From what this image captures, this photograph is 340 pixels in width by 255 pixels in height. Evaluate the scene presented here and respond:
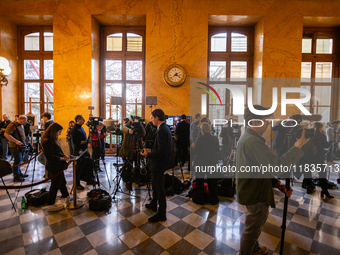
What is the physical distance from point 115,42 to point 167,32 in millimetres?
2466

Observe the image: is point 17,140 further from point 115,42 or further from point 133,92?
point 115,42

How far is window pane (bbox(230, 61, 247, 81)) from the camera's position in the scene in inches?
314

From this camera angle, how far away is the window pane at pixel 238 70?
7977mm

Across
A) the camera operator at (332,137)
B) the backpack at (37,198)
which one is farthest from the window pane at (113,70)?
the camera operator at (332,137)

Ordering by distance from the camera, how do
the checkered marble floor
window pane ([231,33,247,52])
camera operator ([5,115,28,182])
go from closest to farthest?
the checkered marble floor < camera operator ([5,115,28,182]) < window pane ([231,33,247,52])

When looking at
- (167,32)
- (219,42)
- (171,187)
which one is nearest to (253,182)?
(171,187)

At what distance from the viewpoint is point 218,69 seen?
7949mm

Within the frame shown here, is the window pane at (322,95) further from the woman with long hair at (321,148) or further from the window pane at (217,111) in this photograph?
the woman with long hair at (321,148)

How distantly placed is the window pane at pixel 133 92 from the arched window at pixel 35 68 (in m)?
3.34

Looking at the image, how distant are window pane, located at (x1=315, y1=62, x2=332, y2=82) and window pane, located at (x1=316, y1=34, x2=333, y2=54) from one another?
0.54 m

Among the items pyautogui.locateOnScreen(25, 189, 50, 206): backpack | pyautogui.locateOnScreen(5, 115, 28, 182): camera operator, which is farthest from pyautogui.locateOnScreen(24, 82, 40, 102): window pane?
pyautogui.locateOnScreen(25, 189, 50, 206): backpack

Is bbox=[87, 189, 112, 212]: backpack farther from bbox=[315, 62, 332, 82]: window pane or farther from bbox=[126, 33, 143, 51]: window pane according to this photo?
bbox=[315, 62, 332, 82]: window pane

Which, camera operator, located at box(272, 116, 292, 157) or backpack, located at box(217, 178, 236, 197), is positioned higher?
camera operator, located at box(272, 116, 292, 157)

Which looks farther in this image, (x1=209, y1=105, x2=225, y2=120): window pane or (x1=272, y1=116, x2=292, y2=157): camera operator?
(x1=209, y1=105, x2=225, y2=120): window pane
